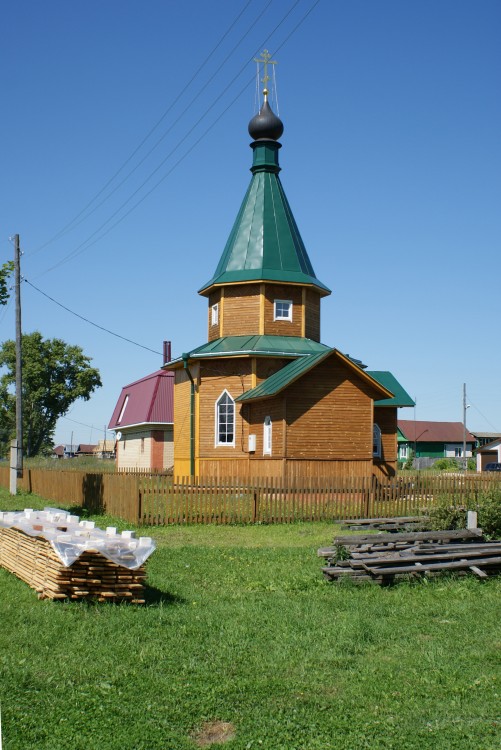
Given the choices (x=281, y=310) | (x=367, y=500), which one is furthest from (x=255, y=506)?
(x=281, y=310)

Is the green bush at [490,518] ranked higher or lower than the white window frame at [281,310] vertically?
lower

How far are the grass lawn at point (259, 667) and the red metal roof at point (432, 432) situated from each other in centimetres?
7663

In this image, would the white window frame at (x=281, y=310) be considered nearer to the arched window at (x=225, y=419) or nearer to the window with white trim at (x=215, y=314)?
the window with white trim at (x=215, y=314)

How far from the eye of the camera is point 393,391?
32875 mm

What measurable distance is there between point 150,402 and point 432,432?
52.1 meters

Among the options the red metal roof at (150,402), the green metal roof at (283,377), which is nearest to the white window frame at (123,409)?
the red metal roof at (150,402)

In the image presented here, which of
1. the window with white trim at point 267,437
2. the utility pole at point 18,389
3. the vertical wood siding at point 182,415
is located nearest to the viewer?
the window with white trim at point 267,437

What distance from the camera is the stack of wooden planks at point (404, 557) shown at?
1089 cm

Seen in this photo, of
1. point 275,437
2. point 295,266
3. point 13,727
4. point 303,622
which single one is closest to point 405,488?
point 275,437

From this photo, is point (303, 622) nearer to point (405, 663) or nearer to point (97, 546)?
point (405, 663)

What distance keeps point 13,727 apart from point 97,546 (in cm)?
344

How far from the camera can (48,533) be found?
9664 mm

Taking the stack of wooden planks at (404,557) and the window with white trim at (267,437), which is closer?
the stack of wooden planks at (404,557)

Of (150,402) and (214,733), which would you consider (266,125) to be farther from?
(214,733)
